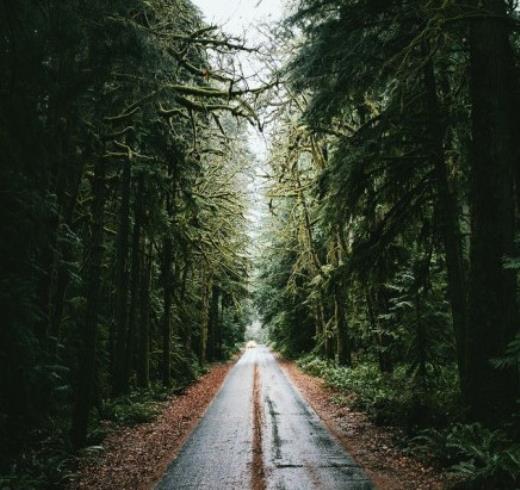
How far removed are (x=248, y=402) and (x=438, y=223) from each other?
28.8ft

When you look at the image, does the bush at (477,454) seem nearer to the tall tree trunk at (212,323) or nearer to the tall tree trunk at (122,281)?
the tall tree trunk at (122,281)

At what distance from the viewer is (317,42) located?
7746mm

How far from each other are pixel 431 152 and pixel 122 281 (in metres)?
9.04

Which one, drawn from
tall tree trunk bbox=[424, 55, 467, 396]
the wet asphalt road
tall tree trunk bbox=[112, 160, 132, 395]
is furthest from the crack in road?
tall tree trunk bbox=[424, 55, 467, 396]

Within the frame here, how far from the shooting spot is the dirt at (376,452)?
20.9ft

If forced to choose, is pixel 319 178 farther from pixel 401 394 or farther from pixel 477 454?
pixel 477 454

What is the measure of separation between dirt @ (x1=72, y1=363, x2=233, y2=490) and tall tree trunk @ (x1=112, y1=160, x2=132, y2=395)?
70.0 inches

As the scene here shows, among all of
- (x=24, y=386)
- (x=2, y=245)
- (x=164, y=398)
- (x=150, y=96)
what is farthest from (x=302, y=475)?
(x=164, y=398)

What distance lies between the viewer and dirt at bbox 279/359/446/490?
638 centimetres

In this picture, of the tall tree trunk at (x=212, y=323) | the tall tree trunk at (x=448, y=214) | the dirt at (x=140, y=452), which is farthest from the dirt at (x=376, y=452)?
the tall tree trunk at (x=212, y=323)

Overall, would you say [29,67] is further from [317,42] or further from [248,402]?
[248,402]

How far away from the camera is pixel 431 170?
9750 mm

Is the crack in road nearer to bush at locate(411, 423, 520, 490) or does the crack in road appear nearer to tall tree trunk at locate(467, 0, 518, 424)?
bush at locate(411, 423, 520, 490)

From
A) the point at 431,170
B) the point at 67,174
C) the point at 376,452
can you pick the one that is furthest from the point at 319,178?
the point at 376,452
